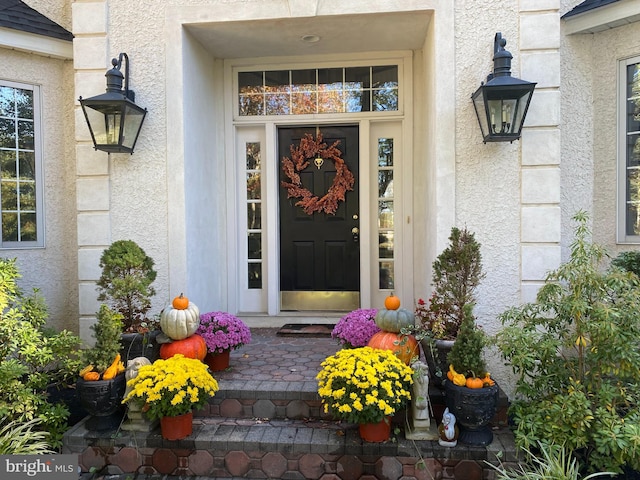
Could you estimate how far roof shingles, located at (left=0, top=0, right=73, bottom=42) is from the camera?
4.06 metres

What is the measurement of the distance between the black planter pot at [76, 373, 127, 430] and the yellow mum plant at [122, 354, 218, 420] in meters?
0.13

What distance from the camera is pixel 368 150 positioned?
507cm

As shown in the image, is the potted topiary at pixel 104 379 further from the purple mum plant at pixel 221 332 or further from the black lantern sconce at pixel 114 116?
the black lantern sconce at pixel 114 116

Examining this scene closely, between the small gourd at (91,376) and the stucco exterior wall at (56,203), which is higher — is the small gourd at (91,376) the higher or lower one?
the lower one

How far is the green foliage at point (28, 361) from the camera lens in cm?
299

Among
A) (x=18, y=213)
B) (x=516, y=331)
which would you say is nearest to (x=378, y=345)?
(x=516, y=331)

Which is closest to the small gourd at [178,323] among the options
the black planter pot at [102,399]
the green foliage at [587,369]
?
the black planter pot at [102,399]

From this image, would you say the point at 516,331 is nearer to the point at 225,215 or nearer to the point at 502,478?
the point at 502,478

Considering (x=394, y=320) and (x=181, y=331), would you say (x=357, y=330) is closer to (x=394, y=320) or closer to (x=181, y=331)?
(x=394, y=320)

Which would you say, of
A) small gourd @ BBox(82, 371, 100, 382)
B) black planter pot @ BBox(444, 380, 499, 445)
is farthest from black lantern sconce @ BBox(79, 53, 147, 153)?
black planter pot @ BBox(444, 380, 499, 445)

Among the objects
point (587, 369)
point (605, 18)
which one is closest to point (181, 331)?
point (587, 369)

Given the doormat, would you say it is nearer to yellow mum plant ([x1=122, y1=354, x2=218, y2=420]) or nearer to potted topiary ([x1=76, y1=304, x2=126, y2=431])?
yellow mum plant ([x1=122, y1=354, x2=218, y2=420])

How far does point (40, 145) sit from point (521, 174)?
4.57 m

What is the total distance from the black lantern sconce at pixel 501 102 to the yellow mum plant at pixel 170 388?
289 cm
